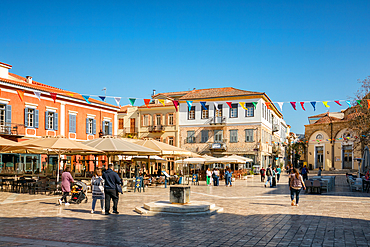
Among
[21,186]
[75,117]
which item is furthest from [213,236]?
[75,117]

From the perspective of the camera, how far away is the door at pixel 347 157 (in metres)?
48.9

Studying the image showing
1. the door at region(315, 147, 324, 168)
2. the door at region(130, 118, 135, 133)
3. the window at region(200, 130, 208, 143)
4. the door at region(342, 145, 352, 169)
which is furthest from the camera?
the door at region(315, 147, 324, 168)

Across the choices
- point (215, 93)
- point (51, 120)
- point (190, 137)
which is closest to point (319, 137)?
point (215, 93)

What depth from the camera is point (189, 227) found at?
8.72m

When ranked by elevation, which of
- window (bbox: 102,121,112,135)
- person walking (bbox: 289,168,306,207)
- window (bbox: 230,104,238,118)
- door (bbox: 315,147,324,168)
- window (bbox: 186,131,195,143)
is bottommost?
door (bbox: 315,147,324,168)

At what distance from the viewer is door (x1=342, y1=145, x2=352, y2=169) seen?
48906 mm

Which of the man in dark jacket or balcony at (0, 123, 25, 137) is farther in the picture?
balcony at (0, 123, 25, 137)

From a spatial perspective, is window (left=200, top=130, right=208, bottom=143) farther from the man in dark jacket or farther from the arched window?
the man in dark jacket

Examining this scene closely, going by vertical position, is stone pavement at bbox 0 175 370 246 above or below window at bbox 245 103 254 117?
below

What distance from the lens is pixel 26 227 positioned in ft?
27.8

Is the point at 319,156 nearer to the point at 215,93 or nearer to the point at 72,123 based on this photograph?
the point at 215,93

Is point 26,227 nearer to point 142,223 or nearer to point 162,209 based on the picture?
point 142,223

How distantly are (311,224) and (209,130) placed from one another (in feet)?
120

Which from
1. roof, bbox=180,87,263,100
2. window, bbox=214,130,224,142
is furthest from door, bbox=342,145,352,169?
window, bbox=214,130,224,142
